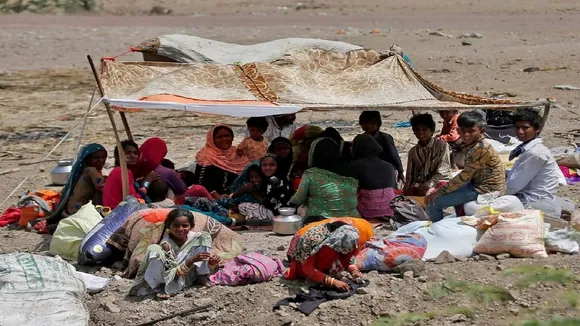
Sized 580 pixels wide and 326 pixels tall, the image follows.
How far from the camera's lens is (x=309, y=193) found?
22.7 ft

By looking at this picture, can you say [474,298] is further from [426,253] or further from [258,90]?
[258,90]

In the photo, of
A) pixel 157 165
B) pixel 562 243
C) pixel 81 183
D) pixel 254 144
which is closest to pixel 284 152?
pixel 254 144

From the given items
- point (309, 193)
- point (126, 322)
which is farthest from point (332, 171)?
point (126, 322)

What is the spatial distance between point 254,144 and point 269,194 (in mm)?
Answer: 856

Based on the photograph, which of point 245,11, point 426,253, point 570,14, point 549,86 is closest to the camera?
point 426,253

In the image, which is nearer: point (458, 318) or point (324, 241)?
point (458, 318)

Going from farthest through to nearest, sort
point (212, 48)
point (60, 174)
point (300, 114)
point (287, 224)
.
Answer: point (300, 114)
point (212, 48)
point (60, 174)
point (287, 224)

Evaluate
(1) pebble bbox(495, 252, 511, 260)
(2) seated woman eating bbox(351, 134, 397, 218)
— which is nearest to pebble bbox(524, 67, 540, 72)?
(2) seated woman eating bbox(351, 134, 397, 218)

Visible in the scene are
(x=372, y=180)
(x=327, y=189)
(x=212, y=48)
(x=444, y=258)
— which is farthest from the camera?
(x=212, y=48)

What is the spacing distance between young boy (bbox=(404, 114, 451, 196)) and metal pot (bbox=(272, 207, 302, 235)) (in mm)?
1056

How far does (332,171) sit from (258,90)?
37.4 inches

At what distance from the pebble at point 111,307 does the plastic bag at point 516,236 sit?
7.48 ft

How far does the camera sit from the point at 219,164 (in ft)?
26.1

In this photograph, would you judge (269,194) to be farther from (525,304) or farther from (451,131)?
(525,304)
